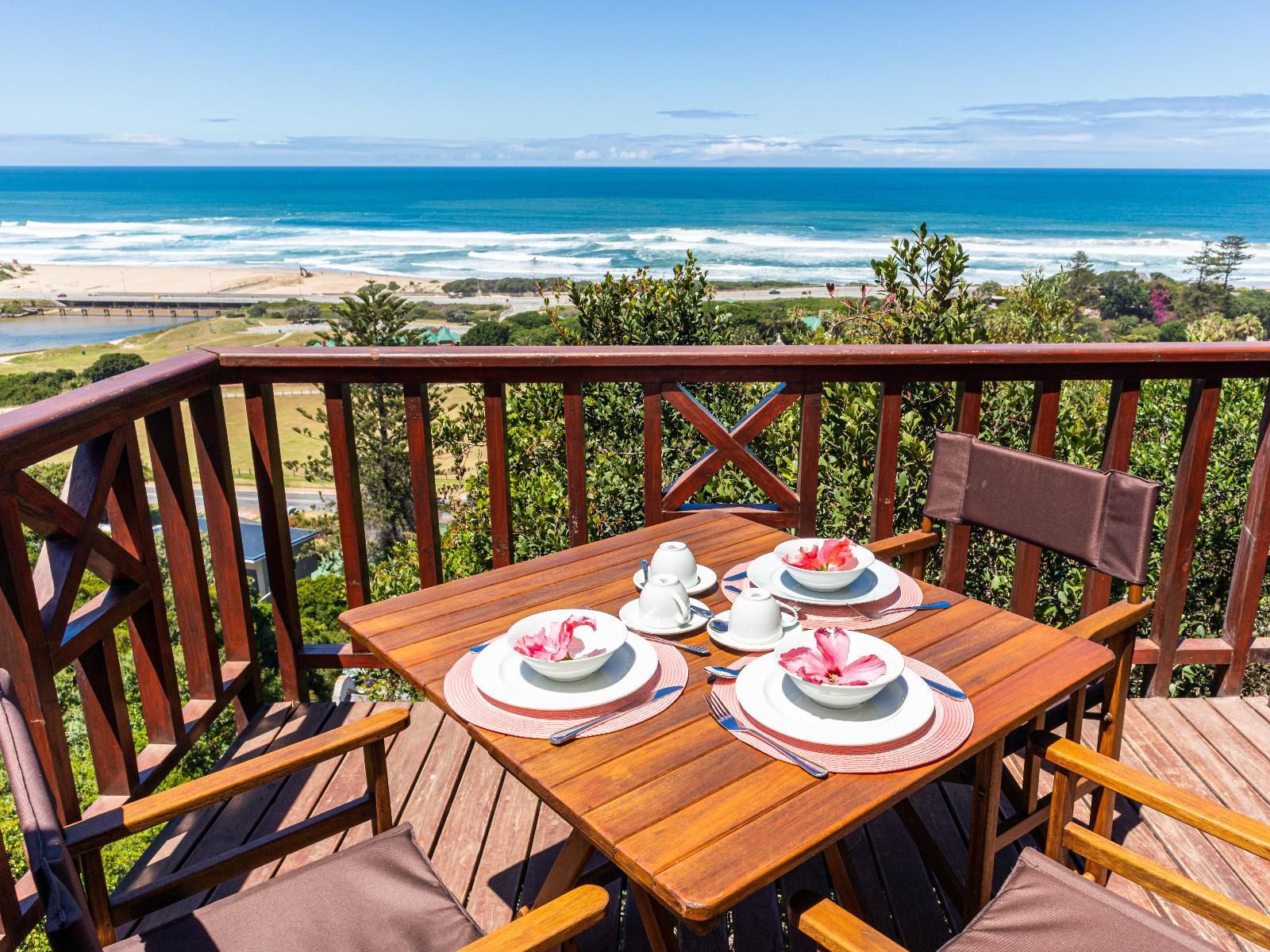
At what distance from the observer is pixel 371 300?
1208 centimetres

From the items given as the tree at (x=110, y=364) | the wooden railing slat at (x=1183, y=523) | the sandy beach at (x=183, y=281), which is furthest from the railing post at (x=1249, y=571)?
the sandy beach at (x=183, y=281)

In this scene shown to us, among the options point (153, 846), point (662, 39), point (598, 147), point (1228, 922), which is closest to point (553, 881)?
point (1228, 922)

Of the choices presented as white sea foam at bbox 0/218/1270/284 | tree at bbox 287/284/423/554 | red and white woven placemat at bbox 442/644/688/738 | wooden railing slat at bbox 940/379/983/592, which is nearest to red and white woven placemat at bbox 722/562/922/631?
red and white woven placemat at bbox 442/644/688/738

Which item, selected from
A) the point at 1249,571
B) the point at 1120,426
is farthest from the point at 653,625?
the point at 1249,571

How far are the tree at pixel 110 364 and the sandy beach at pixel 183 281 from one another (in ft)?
33.4

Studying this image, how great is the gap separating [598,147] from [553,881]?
12847 centimetres

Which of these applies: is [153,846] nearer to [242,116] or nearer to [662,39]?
[662,39]

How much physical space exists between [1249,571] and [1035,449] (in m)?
0.78

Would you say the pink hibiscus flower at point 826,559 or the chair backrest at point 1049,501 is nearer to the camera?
the pink hibiscus flower at point 826,559

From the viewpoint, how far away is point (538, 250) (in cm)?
4825

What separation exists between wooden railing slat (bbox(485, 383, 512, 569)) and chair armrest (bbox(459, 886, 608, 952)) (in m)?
1.46

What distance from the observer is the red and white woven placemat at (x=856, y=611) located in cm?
157

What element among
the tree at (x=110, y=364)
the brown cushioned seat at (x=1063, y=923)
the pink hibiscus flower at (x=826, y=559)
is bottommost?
the tree at (x=110, y=364)

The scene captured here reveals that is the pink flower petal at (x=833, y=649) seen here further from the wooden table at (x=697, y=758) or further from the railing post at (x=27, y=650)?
the railing post at (x=27, y=650)
